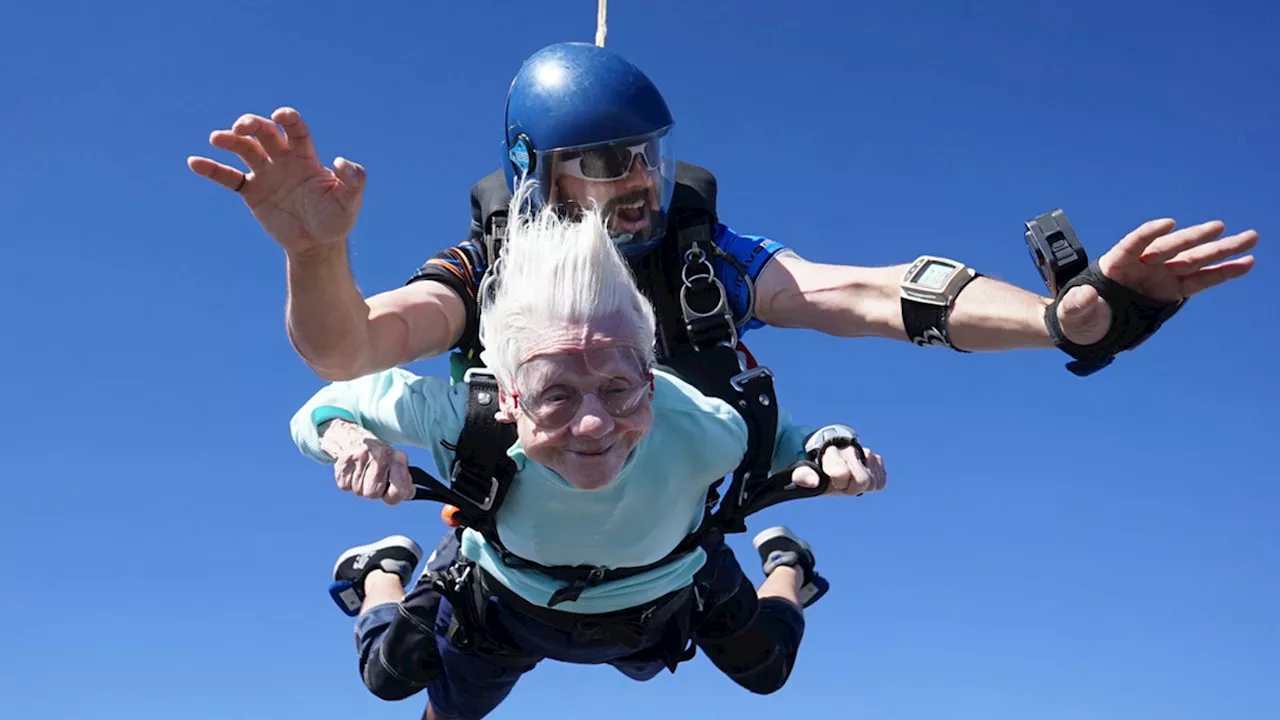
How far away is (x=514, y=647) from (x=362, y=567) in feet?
3.82

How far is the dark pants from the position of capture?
6059 mm

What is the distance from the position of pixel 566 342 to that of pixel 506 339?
232 mm

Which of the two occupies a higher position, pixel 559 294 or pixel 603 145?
pixel 603 145

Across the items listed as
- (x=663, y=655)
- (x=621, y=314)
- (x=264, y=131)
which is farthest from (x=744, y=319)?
(x=264, y=131)

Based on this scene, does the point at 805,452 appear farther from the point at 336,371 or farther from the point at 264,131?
the point at 264,131

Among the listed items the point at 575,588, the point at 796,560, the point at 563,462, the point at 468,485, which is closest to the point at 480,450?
the point at 468,485

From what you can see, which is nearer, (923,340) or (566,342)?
(566,342)

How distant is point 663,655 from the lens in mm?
6336

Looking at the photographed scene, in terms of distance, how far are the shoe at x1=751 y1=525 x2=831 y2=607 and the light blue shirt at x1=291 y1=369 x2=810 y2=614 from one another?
1.97 m

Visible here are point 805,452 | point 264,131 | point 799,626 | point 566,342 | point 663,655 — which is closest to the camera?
point 264,131

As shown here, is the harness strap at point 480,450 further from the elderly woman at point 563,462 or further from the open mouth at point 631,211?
the open mouth at point 631,211

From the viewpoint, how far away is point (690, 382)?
531 cm

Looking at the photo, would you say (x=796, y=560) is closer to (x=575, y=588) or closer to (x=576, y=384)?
(x=575, y=588)

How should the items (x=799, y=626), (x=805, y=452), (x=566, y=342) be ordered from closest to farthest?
(x=566, y=342) < (x=805, y=452) < (x=799, y=626)
